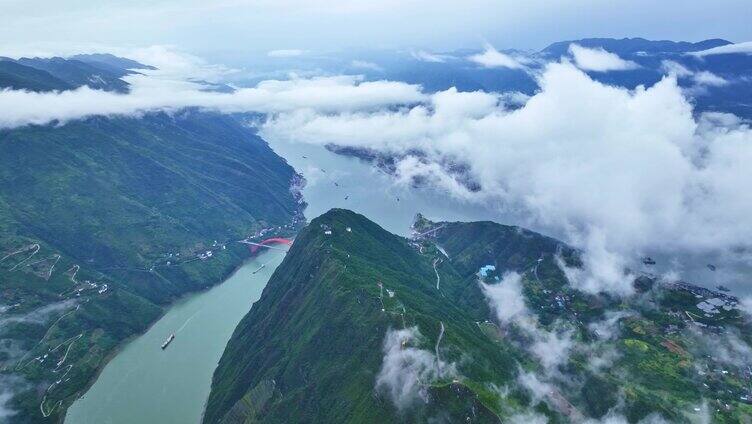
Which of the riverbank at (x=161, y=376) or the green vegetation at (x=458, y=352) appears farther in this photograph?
the riverbank at (x=161, y=376)

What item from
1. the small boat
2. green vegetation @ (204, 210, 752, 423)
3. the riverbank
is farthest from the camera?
the small boat

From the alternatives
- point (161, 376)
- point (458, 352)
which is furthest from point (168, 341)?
point (458, 352)

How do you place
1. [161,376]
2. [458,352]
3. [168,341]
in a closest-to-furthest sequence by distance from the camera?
[458,352] < [161,376] < [168,341]

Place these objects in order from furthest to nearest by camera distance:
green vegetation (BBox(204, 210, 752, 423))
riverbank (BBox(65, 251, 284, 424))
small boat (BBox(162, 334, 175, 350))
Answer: small boat (BBox(162, 334, 175, 350))
riverbank (BBox(65, 251, 284, 424))
green vegetation (BBox(204, 210, 752, 423))

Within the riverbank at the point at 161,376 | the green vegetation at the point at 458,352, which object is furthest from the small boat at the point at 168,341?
the green vegetation at the point at 458,352

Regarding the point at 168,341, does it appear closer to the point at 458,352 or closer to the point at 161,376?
the point at 161,376

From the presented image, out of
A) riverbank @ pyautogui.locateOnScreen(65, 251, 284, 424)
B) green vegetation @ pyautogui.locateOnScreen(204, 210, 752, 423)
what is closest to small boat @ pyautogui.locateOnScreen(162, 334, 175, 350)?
riverbank @ pyautogui.locateOnScreen(65, 251, 284, 424)

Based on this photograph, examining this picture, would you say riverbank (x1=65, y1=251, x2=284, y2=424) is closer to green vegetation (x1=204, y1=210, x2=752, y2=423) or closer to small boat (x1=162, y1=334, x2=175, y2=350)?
small boat (x1=162, y1=334, x2=175, y2=350)

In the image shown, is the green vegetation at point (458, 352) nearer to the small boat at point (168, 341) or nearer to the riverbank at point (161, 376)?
the riverbank at point (161, 376)
